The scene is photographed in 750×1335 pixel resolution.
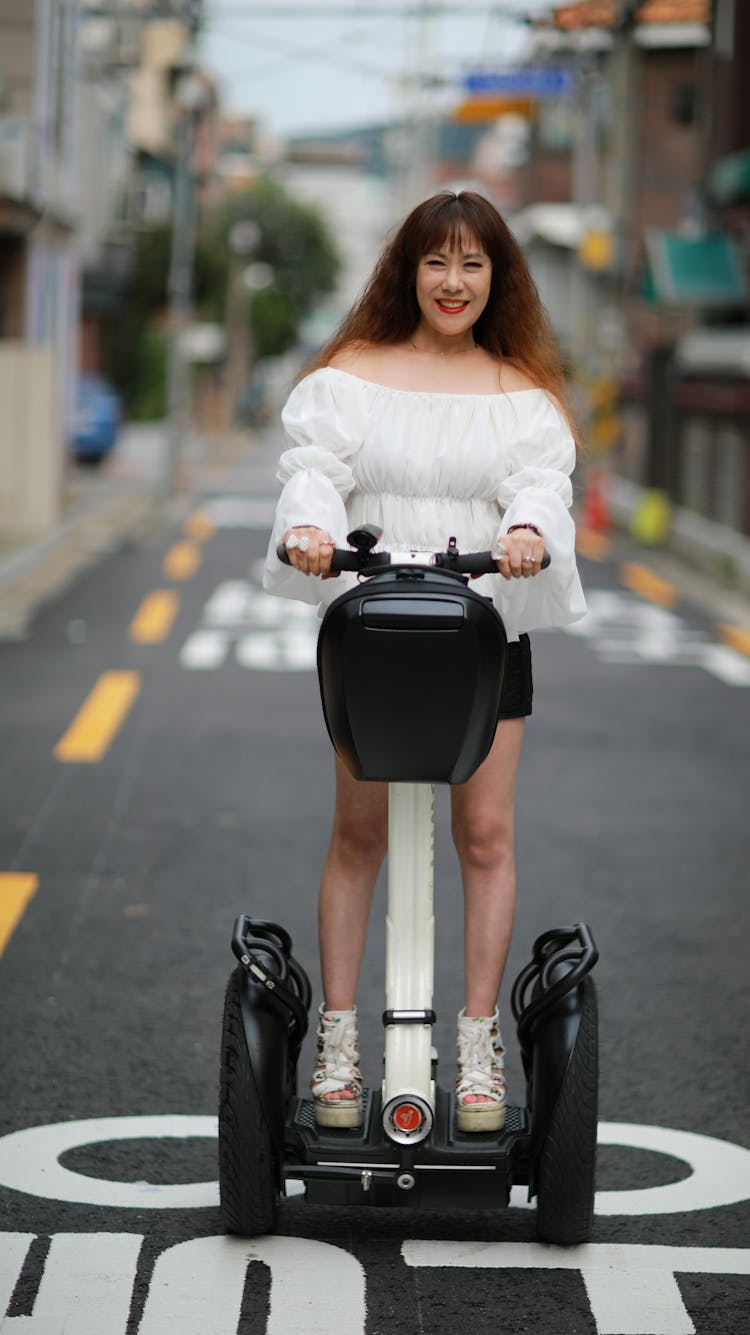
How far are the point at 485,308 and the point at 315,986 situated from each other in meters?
2.32

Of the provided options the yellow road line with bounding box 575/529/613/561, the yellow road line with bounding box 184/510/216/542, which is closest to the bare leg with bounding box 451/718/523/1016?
the yellow road line with bounding box 575/529/613/561

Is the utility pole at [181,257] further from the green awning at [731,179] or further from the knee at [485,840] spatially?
the knee at [485,840]

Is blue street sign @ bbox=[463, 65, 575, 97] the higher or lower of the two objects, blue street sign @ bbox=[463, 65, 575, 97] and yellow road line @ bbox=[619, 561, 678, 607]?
the higher

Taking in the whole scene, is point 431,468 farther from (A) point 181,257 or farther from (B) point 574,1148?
(A) point 181,257

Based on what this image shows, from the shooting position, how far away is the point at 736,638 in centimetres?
1446

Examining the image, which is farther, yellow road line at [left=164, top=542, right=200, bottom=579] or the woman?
yellow road line at [left=164, top=542, right=200, bottom=579]

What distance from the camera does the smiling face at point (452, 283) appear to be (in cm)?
355

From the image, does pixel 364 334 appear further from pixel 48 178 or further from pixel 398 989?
pixel 48 178

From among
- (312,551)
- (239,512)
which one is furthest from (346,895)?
(239,512)

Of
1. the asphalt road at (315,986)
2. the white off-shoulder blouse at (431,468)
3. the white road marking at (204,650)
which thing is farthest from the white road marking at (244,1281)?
the white road marking at (204,650)

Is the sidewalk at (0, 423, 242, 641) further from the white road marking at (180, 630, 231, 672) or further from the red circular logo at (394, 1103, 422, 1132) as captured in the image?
the red circular logo at (394, 1103, 422, 1132)

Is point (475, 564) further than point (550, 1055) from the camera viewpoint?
No

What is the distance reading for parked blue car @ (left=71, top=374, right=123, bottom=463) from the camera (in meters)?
36.3

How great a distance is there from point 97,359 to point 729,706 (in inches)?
1806
